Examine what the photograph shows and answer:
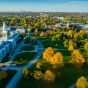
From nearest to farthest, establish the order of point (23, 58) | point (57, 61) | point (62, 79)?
point (62, 79) → point (57, 61) → point (23, 58)

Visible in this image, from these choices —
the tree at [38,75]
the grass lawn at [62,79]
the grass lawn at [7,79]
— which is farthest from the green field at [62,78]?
the grass lawn at [7,79]

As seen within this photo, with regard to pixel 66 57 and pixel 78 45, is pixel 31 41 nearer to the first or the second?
pixel 78 45

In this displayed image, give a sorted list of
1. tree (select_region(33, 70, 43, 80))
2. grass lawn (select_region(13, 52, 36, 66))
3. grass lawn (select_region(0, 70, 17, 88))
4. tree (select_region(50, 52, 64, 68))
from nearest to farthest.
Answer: grass lawn (select_region(0, 70, 17, 88))
tree (select_region(33, 70, 43, 80))
tree (select_region(50, 52, 64, 68))
grass lawn (select_region(13, 52, 36, 66))

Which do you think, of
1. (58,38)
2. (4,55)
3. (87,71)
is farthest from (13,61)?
(58,38)

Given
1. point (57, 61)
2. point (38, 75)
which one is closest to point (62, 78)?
point (38, 75)

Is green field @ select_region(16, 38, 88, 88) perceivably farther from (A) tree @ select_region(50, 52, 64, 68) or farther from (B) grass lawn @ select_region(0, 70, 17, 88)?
(B) grass lawn @ select_region(0, 70, 17, 88)

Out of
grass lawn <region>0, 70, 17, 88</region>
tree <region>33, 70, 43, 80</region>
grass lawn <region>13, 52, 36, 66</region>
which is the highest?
tree <region>33, 70, 43, 80</region>

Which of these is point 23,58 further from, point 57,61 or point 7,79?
point 7,79

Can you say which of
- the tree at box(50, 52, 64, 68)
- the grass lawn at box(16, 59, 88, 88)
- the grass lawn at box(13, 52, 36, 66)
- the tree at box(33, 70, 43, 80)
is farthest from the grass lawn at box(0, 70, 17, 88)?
the tree at box(50, 52, 64, 68)
